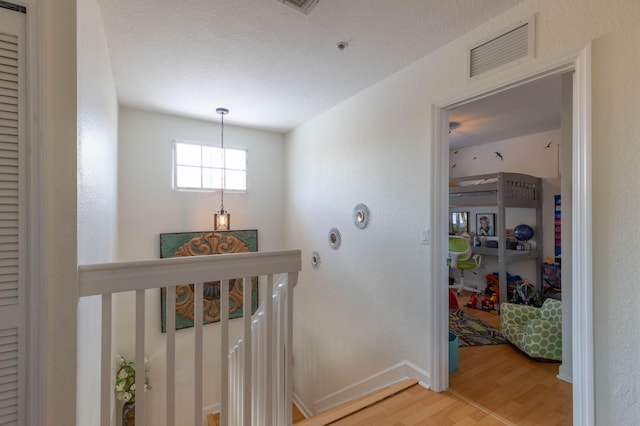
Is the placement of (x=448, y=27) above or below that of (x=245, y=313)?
above

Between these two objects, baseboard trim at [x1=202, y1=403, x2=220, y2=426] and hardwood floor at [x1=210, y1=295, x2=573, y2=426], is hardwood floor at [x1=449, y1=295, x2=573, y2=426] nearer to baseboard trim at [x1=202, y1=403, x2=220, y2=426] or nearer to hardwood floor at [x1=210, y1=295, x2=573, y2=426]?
hardwood floor at [x1=210, y1=295, x2=573, y2=426]

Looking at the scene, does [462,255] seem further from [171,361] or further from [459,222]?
[171,361]

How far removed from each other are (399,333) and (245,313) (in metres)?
1.47

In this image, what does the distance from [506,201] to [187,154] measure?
4125mm

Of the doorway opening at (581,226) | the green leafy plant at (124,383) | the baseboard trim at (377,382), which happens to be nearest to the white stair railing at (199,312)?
the baseboard trim at (377,382)

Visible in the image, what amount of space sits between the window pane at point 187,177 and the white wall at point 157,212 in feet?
0.35

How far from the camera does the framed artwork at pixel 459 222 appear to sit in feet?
16.3

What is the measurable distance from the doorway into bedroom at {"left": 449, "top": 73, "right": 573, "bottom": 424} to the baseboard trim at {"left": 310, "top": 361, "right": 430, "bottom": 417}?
289mm

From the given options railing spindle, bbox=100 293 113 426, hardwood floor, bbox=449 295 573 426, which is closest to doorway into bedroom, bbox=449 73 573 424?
hardwood floor, bbox=449 295 573 426

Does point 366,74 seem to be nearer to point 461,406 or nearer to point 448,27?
point 448,27

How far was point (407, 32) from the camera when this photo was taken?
1808mm

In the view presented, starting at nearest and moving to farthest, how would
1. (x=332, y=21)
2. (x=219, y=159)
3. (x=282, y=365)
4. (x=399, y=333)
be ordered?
→ (x=282, y=365) < (x=332, y=21) < (x=399, y=333) < (x=219, y=159)

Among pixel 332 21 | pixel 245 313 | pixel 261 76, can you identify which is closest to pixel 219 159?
pixel 261 76

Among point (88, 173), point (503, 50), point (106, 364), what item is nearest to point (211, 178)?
point (88, 173)
